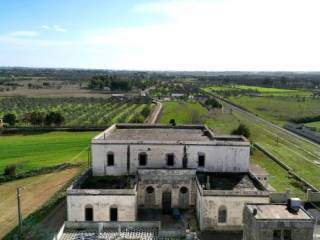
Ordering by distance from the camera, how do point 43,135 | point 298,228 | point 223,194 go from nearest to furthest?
point 298,228
point 223,194
point 43,135

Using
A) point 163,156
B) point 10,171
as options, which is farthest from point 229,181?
point 10,171

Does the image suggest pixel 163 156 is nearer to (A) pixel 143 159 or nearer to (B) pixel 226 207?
(A) pixel 143 159

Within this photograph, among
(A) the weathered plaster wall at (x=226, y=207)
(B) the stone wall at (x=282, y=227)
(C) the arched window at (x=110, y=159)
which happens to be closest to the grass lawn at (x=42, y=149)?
(C) the arched window at (x=110, y=159)

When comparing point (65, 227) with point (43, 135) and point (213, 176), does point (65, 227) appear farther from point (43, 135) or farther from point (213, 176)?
point (43, 135)

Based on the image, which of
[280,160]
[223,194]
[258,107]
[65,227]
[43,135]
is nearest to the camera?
[65,227]

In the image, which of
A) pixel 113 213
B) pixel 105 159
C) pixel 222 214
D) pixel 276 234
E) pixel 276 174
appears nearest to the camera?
pixel 276 234

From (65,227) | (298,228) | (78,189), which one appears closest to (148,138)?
(78,189)
